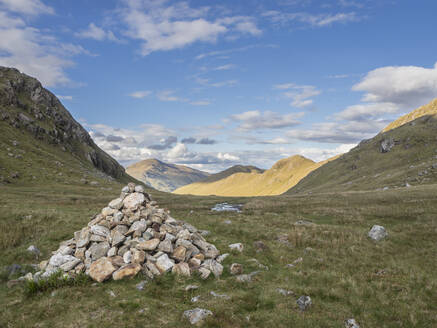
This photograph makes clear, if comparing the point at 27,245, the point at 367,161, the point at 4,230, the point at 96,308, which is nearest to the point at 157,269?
the point at 96,308

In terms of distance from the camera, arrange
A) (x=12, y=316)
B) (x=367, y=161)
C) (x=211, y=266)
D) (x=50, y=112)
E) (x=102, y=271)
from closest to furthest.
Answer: (x=12, y=316) < (x=102, y=271) < (x=211, y=266) < (x=50, y=112) < (x=367, y=161)

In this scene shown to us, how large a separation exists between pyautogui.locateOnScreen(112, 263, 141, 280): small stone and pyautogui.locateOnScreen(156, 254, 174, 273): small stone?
3.92 feet

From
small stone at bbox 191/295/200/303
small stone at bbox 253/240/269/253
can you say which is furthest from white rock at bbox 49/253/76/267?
small stone at bbox 253/240/269/253

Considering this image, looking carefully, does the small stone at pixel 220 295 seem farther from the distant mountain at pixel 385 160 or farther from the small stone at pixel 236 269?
the distant mountain at pixel 385 160

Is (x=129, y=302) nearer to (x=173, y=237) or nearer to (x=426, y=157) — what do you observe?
(x=173, y=237)

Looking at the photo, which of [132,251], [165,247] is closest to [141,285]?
[132,251]

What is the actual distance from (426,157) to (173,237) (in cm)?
14885

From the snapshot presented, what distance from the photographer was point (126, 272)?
46.4 feet

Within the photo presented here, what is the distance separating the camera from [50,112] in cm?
13262

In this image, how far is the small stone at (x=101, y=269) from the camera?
13.9 meters

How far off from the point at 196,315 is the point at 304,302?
525 cm

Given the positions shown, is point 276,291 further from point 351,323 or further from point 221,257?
point 221,257

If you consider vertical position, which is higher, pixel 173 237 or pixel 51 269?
pixel 173 237

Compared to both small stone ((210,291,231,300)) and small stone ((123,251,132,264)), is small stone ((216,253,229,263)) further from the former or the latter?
small stone ((123,251,132,264))
